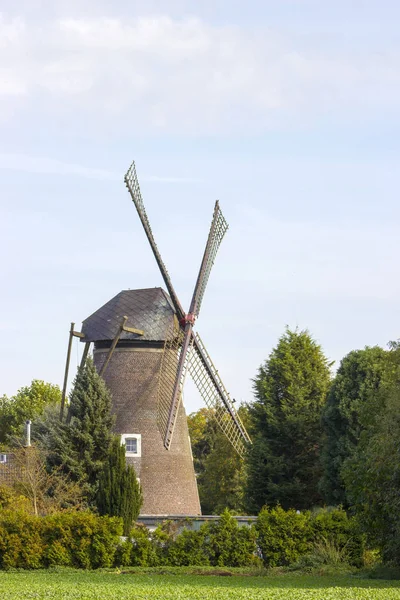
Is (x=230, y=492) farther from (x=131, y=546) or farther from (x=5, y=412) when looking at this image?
(x=131, y=546)

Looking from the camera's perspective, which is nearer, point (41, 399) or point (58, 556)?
point (58, 556)

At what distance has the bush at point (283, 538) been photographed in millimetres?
29406

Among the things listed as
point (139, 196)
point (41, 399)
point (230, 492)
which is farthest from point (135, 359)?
point (41, 399)

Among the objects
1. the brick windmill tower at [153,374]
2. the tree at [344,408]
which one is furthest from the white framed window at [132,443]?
the tree at [344,408]

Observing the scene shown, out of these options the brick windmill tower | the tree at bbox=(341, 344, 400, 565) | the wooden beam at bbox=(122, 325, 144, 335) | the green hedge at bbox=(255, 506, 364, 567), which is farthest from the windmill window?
the tree at bbox=(341, 344, 400, 565)

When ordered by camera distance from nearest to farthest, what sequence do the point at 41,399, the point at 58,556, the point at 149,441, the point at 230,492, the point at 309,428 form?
the point at 58,556
the point at 149,441
the point at 309,428
the point at 230,492
the point at 41,399

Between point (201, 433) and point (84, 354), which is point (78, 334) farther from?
point (201, 433)

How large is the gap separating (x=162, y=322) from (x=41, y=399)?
36167 millimetres

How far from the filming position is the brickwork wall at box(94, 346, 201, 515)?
41688 mm

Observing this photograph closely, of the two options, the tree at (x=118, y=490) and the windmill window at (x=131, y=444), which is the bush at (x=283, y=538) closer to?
the tree at (x=118, y=490)

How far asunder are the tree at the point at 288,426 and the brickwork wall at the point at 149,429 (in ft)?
11.1

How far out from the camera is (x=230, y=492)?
59.1m

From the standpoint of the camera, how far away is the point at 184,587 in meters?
19.9

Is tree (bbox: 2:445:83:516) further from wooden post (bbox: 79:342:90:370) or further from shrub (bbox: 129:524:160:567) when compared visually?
shrub (bbox: 129:524:160:567)
